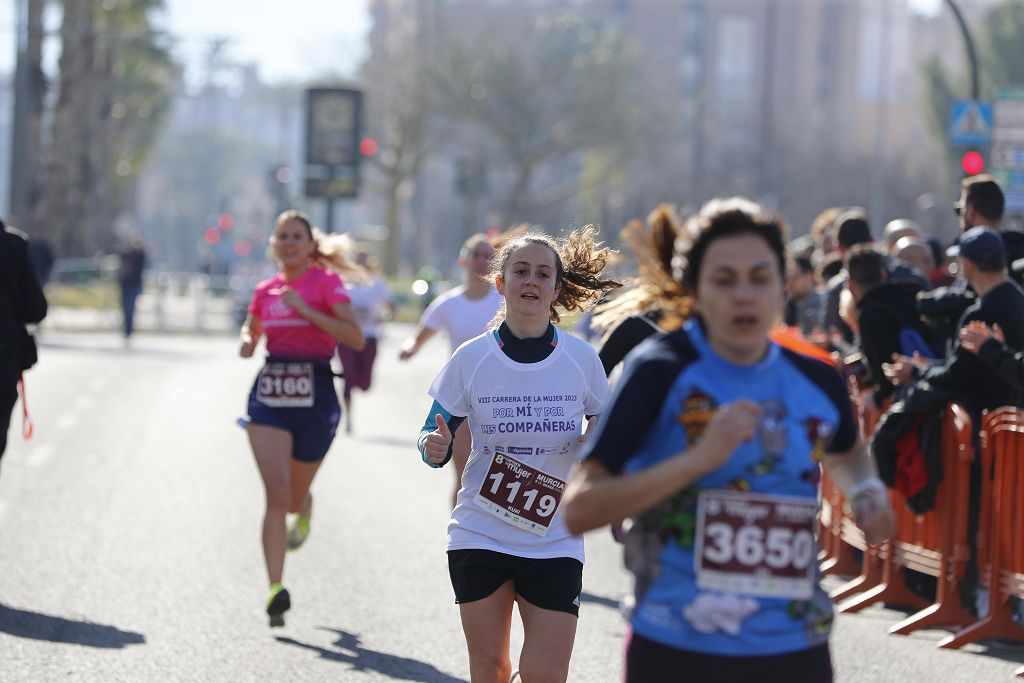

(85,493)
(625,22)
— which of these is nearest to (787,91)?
(625,22)

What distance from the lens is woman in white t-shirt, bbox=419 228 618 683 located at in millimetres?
5383

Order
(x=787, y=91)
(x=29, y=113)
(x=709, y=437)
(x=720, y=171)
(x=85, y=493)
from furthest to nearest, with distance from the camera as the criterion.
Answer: (x=787, y=91)
(x=720, y=171)
(x=29, y=113)
(x=85, y=493)
(x=709, y=437)

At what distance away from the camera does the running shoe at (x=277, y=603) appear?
7773 millimetres

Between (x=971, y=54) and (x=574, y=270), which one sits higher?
(x=971, y=54)

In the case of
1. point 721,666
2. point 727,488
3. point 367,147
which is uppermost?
point 367,147

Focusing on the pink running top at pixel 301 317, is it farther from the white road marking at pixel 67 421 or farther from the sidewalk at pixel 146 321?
the sidewalk at pixel 146 321

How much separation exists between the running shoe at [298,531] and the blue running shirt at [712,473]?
5.54 m

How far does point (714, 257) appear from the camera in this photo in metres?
3.64

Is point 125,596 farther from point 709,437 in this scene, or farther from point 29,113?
point 29,113

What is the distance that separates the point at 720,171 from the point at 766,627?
86116 millimetres

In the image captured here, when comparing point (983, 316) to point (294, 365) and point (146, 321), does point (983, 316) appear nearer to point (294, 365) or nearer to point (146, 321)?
point (294, 365)

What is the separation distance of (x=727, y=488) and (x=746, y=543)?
12 cm

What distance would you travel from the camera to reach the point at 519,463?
18.3ft

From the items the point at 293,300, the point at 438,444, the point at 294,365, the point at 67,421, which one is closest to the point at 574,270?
the point at 438,444
